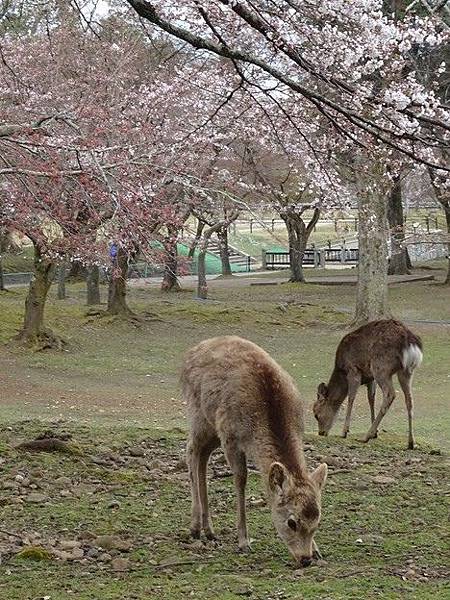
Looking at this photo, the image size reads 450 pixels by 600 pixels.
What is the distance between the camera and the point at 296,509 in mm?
5492

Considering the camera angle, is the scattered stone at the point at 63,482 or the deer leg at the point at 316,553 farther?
the scattered stone at the point at 63,482

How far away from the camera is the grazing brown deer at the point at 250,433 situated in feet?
18.2

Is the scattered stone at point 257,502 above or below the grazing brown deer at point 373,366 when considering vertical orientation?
below

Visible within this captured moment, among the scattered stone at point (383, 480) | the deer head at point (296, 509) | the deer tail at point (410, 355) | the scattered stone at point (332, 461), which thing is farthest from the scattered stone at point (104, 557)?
the deer tail at point (410, 355)

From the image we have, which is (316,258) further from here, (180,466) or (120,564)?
(120,564)

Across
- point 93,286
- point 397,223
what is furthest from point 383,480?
point 397,223

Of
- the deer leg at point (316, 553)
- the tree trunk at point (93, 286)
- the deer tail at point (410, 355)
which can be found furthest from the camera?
the tree trunk at point (93, 286)

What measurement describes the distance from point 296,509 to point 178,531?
128 cm

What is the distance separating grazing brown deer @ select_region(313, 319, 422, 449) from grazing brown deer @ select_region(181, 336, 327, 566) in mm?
4549

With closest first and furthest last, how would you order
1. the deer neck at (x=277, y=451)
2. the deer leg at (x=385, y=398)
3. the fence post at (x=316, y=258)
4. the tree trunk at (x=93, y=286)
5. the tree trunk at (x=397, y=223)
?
the deer neck at (x=277, y=451), the deer leg at (x=385, y=398), the tree trunk at (x=93, y=286), the tree trunk at (x=397, y=223), the fence post at (x=316, y=258)

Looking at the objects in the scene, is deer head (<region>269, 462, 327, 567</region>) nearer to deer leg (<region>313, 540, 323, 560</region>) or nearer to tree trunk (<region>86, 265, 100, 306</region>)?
deer leg (<region>313, 540, 323, 560</region>)

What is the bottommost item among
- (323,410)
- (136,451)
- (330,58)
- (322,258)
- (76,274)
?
(323,410)

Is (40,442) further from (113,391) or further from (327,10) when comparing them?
(113,391)

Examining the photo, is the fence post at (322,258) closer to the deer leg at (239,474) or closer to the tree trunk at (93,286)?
the tree trunk at (93,286)
